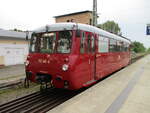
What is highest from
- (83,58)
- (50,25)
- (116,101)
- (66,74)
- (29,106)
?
(50,25)

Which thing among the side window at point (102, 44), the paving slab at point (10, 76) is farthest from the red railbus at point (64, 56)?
the paving slab at point (10, 76)

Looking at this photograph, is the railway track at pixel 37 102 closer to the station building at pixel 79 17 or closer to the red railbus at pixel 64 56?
the red railbus at pixel 64 56

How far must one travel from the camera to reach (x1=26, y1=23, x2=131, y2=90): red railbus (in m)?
5.50

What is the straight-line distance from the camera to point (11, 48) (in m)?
18.0

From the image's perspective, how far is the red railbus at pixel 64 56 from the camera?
18.1 ft

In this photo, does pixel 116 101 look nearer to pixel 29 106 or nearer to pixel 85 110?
pixel 85 110

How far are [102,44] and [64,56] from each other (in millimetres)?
3194

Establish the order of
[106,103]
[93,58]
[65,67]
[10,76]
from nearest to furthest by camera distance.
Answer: [106,103] → [65,67] → [93,58] → [10,76]

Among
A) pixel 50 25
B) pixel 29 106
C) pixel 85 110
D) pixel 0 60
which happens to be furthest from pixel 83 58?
pixel 0 60

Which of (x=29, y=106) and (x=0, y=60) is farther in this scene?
(x=0, y=60)

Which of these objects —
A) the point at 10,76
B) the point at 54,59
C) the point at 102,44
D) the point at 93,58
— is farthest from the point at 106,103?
the point at 10,76

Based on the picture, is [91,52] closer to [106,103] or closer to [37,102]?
[106,103]

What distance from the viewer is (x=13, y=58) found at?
18.3m

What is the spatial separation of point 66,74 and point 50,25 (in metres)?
2.24
